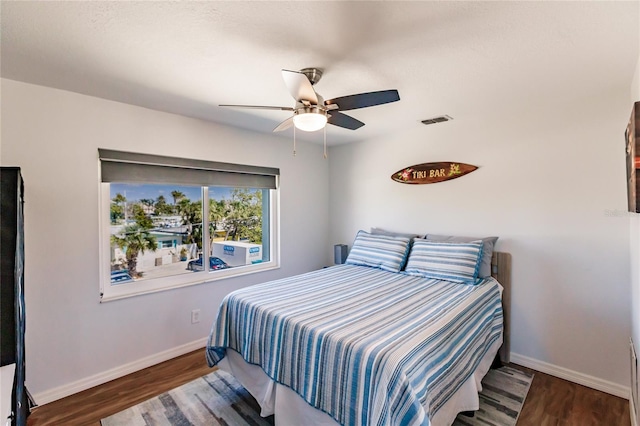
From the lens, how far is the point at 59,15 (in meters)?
1.36

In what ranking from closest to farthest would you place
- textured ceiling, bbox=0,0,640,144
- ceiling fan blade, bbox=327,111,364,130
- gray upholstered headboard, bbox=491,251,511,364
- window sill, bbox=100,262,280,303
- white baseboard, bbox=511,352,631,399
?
1. textured ceiling, bbox=0,0,640,144
2. ceiling fan blade, bbox=327,111,364,130
3. white baseboard, bbox=511,352,631,399
4. window sill, bbox=100,262,280,303
5. gray upholstered headboard, bbox=491,251,511,364

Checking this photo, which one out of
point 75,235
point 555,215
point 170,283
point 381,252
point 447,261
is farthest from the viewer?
point 381,252

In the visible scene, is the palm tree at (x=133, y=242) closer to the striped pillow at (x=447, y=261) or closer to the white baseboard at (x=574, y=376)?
the striped pillow at (x=447, y=261)

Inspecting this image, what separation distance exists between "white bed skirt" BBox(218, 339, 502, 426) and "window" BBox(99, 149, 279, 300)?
1.17 meters

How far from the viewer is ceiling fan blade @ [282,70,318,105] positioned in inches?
61.3

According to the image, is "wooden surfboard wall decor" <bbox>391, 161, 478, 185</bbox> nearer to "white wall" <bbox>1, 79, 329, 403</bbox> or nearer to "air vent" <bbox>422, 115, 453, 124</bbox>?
"air vent" <bbox>422, 115, 453, 124</bbox>

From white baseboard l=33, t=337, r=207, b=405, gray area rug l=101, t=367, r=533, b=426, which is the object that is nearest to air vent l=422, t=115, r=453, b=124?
gray area rug l=101, t=367, r=533, b=426

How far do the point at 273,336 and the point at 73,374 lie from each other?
173cm

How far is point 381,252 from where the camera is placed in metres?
3.13

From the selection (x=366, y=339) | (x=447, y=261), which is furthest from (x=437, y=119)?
(x=366, y=339)

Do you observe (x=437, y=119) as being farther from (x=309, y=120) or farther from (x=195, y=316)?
(x=195, y=316)

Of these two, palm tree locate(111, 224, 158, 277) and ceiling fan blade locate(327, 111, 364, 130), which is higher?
ceiling fan blade locate(327, 111, 364, 130)

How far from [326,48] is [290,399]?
79.8 inches

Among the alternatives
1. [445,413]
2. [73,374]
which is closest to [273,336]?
[445,413]
